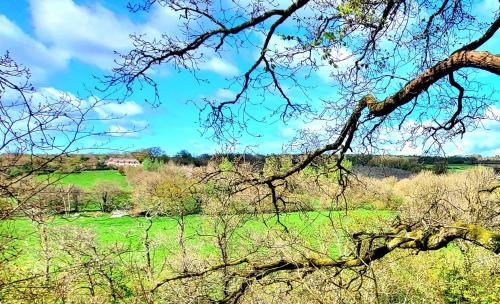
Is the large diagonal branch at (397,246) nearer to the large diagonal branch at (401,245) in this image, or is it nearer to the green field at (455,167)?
the large diagonal branch at (401,245)

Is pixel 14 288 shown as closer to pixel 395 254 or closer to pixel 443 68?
pixel 443 68

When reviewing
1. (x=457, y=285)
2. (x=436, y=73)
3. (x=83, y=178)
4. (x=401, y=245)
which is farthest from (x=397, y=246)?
(x=457, y=285)

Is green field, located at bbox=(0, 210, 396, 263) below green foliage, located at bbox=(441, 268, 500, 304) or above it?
above

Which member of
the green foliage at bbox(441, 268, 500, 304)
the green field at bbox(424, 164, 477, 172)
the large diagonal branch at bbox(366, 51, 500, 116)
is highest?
the large diagonal branch at bbox(366, 51, 500, 116)

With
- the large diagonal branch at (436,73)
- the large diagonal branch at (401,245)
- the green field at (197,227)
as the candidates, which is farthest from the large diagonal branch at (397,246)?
the large diagonal branch at (436,73)

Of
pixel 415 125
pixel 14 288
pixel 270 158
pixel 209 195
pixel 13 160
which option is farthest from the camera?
pixel 270 158

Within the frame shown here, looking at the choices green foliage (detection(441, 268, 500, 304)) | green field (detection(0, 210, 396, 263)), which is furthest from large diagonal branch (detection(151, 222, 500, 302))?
green foliage (detection(441, 268, 500, 304))

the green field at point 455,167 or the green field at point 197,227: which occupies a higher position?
the green field at point 455,167

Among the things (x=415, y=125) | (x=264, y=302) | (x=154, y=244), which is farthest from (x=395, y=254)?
(x=415, y=125)

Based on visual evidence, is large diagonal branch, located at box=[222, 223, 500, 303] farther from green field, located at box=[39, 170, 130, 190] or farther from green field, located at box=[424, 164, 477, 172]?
green field, located at box=[424, 164, 477, 172]

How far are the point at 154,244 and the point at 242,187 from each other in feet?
20.4

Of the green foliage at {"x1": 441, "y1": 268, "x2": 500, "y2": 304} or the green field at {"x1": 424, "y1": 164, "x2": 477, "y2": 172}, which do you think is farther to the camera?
the green foliage at {"x1": 441, "y1": 268, "x2": 500, "y2": 304}

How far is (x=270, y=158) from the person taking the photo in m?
6.87

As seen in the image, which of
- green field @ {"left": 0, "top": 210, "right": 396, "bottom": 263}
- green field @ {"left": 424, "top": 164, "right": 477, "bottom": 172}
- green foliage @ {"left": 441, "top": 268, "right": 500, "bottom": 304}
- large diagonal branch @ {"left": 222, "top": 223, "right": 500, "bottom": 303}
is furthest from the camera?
green foliage @ {"left": 441, "top": 268, "right": 500, "bottom": 304}
